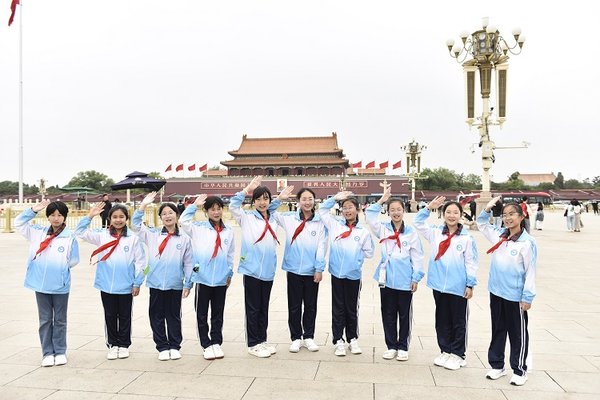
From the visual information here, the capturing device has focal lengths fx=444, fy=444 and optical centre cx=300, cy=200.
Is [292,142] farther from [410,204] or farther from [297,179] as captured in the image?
[410,204]

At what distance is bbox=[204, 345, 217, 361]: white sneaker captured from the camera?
3.33 m

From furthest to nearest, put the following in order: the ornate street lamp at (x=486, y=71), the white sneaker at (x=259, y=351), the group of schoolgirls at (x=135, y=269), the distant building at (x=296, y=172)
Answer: the distant building at (x=296, y=172) < the ornate street lamp at (x=486, y=71) < the white sneaker at (x=259, y=351) < the group of schoolgirls at (x=135, y=269)

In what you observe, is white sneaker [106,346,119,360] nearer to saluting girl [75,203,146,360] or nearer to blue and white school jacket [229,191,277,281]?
saluting girl [75,203,146,360]

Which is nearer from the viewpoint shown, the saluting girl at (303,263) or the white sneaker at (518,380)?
Result: the white sneaker at (518,380)

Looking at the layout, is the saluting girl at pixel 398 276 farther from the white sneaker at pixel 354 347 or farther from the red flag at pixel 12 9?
the red flag at pixel 12 9

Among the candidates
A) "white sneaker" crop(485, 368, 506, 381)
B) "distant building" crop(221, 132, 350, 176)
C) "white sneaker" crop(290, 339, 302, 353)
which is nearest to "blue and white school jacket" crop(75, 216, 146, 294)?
"white sneaker" crop(290, 339, 302, 353)

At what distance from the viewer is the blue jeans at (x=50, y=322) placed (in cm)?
324

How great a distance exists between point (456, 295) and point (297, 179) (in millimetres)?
41510

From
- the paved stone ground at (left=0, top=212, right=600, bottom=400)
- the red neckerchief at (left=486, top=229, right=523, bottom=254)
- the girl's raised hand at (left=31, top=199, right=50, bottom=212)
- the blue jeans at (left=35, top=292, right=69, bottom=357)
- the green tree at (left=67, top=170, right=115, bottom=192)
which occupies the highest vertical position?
the green tree at (left=67, top=170, right=115, bottom=192)

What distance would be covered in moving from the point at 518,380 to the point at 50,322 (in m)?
3.31

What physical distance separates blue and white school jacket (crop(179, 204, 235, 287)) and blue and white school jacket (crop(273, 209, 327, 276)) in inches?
18.0

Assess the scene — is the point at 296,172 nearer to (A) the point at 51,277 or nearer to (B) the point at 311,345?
(B) the point at 311,345

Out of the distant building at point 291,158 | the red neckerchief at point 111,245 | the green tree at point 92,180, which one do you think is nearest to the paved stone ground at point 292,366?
the red neckerchief at point 111,245

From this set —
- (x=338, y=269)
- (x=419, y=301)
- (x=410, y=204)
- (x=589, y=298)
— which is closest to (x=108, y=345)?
(x=338, y=269)
